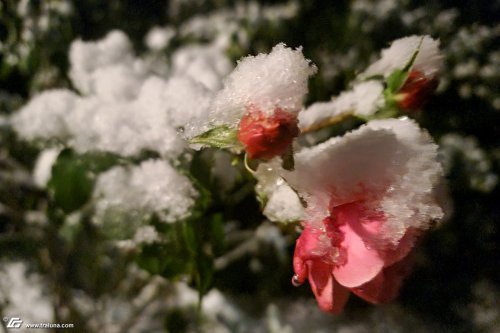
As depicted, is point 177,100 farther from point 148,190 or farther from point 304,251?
point 304,251

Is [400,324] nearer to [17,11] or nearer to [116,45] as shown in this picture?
[116,45]

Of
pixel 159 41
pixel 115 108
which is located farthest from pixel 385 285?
pixel 159 41

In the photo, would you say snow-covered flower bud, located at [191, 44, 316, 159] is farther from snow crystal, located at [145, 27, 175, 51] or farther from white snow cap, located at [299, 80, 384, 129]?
snow crystal, located at [145, 27, 175, 51]

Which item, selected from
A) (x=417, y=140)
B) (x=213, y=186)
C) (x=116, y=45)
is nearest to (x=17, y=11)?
(x=116, y=45)

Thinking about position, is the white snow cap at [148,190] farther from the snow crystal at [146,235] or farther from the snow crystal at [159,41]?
the snow crystal at [159,41]

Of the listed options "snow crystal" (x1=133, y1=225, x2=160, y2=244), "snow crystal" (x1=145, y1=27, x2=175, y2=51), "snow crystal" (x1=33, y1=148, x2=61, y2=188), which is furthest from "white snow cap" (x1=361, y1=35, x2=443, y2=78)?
"snow crystal" (x1=145, y1=27, x2=175, y2=51)

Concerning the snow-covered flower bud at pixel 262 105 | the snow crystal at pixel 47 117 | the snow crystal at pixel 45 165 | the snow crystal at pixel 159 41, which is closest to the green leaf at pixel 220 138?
the snow-covered flower bud at pixel 262 105

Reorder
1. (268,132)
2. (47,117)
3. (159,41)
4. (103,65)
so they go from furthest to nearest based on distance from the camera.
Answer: (159,41)
(103,65)
(47,117)
(268,132)
